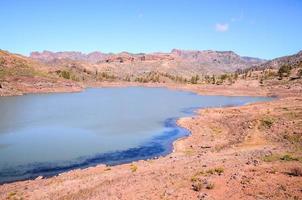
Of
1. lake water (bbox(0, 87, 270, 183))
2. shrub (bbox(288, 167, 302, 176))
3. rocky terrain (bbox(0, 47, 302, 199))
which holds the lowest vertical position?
lake water (bbox(0, 87, 270, 183))

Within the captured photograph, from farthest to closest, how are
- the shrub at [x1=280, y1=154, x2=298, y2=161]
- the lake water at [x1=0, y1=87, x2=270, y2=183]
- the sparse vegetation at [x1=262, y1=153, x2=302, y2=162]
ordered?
1. the lake water at [x1=0, y1=87, x2=270, y2=183]
2. the sparse vegetation at [x1=262, y1=153, x2=302, y2=162]
3. the shrub at [x1=280, y1=154, x2=298, y2=161]

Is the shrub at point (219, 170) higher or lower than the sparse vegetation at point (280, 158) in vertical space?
lower

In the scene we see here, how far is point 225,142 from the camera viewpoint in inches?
1763

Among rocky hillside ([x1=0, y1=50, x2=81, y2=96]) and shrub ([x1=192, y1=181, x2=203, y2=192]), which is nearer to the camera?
shrub ([x1=192, y1=181, x2=203, y2=192])

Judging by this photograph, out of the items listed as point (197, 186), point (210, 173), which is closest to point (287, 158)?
point (210, 173)

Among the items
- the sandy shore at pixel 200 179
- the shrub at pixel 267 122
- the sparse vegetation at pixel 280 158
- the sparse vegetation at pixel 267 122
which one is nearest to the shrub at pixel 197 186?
the sandy shore at pixel 200 179

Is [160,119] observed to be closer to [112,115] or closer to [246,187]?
[112,115]

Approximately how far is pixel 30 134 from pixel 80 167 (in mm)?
21817

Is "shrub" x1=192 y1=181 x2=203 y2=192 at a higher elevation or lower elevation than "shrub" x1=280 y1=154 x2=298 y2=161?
lower

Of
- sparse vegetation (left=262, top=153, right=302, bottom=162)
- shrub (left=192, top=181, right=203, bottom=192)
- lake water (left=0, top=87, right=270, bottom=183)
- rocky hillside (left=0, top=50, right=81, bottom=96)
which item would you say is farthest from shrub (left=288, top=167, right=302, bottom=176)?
rocky hillside (left=0, top=50, right=81, bottom=96)

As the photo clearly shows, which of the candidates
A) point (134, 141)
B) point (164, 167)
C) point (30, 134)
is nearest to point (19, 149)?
point (30, 134)

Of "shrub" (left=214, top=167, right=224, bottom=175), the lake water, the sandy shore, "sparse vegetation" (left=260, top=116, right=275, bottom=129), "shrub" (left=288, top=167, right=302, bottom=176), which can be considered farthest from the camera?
"sparse vegetation" (left=260, top=116, right=275, bottom=129)

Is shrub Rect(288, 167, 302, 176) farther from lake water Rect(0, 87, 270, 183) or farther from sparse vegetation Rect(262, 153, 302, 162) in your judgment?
lake water Rect(0, 87, 270, 183)

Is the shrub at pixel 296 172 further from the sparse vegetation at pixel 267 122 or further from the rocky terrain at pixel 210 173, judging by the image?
the sparse vegetation at pixel 267 122
